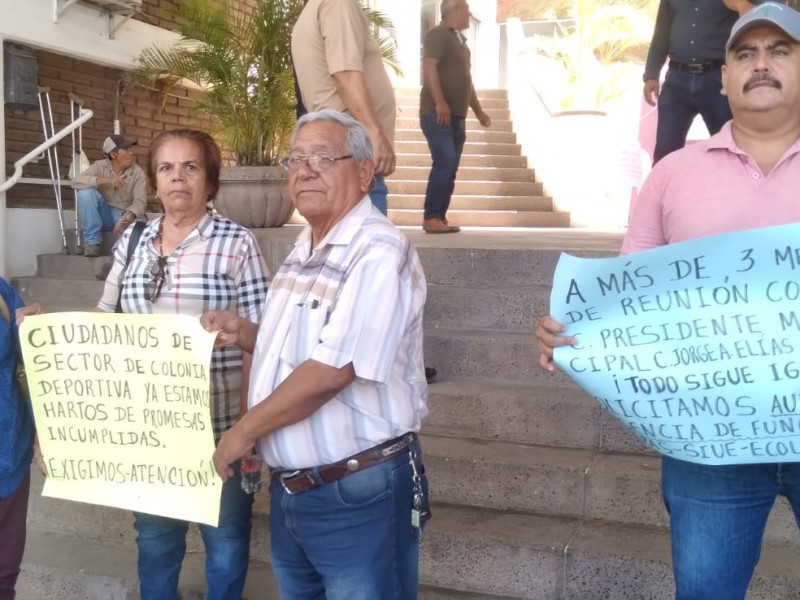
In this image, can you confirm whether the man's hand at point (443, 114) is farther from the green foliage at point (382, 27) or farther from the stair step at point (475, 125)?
the stair step at point (475, 125)

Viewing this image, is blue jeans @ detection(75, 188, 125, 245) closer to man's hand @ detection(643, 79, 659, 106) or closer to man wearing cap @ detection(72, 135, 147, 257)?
man wearing cap @ detection(72, 135, 147, 257)

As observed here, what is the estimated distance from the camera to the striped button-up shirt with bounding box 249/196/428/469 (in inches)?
66.0

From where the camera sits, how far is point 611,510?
3.00m

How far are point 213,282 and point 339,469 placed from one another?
2.39 ft

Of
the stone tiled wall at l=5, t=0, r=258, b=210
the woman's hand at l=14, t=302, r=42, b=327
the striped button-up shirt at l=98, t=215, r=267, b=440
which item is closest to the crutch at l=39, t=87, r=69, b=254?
Result: the stone tiled wall at l=5, t=0, r=258, b=210

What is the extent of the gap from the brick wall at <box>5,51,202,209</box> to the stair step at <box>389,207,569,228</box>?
228cm

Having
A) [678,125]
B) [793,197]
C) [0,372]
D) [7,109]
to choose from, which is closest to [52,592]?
[0,372]

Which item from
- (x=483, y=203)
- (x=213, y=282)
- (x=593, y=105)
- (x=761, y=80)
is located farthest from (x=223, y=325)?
(x=593, y=105)

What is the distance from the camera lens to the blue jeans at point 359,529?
1757 mm

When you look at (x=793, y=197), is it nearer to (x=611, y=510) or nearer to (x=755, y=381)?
(x=755, y=381)

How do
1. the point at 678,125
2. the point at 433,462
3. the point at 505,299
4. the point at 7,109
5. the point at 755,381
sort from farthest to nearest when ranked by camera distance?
the point at 7,109 → the point at 678,125 → the point at 505,299 → the point at 433,462 → the point at 755,381

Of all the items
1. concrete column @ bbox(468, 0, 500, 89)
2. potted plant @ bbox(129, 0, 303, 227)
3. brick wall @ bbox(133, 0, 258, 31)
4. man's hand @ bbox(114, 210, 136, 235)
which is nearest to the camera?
man's hand @ bbox(114, 210, 136, 235)

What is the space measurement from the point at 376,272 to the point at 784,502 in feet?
6.27

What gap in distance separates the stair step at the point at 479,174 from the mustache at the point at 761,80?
7885 millimetres
